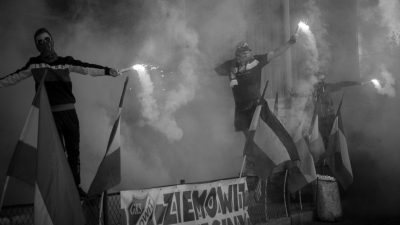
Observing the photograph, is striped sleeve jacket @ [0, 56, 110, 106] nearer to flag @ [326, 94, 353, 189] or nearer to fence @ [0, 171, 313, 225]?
fence @ [0, 171, 313, 225]

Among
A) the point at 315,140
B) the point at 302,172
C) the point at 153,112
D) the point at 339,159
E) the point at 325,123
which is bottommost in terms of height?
the point at 302,172

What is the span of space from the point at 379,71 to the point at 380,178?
3190mm

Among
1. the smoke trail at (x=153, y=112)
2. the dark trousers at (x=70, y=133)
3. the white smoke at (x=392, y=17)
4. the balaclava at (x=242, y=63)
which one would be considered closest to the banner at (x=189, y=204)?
the dark trousers at (x=70, y=133)

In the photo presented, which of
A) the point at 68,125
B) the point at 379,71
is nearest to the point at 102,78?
the point at 68,125

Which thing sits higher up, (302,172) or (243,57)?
(243,57)

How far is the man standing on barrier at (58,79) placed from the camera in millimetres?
5062

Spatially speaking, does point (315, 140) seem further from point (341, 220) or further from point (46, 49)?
point (46, 49)

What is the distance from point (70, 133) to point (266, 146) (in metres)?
2.50

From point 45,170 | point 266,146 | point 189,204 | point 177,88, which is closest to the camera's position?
point 45,170

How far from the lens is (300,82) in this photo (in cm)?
1123

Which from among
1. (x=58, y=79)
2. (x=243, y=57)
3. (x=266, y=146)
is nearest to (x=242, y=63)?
(x=243, y=57)

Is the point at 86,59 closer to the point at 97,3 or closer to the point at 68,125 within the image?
the point at 97,3

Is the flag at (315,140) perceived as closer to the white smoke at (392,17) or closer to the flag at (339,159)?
the flag at (339,159)

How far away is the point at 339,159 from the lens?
7656 millimetres
